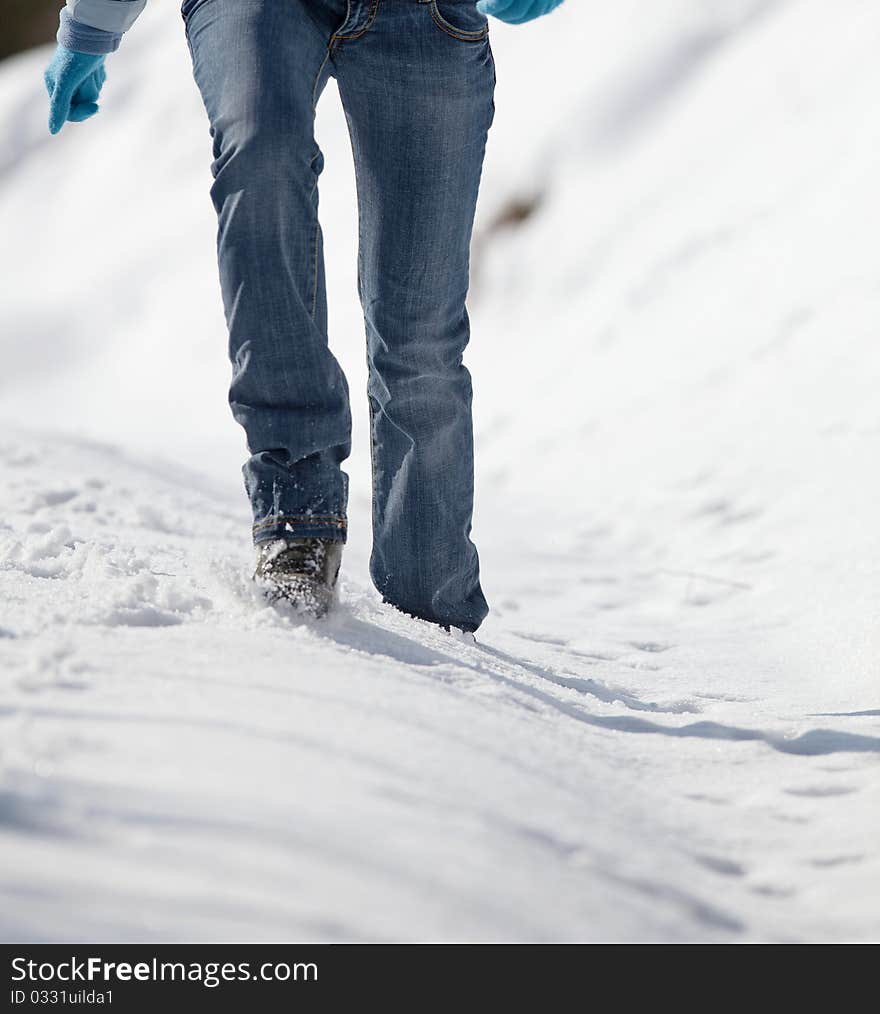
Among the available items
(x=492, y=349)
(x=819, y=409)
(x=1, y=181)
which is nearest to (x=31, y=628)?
(x=819, y=409)

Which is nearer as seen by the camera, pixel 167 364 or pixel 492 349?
pixel 492 349

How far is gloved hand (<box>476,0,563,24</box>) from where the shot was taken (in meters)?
1.88

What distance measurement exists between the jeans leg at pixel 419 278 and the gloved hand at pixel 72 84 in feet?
1.78

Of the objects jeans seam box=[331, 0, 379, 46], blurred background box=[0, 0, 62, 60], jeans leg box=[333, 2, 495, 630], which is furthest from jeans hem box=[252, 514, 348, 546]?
blurred background box=[0, 0, 62, 60]

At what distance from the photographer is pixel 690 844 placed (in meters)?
1.34

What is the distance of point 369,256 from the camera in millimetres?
2004

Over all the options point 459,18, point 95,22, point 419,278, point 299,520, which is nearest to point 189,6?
point 95,22

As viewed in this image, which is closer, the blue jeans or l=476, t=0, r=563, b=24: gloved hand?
the blue jeans

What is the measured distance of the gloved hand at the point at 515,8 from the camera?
1.88 meters

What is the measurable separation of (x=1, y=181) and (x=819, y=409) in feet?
35.2

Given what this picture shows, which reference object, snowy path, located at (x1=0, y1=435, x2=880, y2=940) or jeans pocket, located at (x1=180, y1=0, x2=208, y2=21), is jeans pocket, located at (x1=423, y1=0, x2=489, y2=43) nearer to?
jeans pocket, located at (x1=180, y1=0, x2=208, y2=21)

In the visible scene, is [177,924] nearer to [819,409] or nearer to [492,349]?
[819,409]

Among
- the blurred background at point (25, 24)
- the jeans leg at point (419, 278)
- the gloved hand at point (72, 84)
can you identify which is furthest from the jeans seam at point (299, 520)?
the blurred background at point (25, 24)

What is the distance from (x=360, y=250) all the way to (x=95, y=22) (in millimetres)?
634
